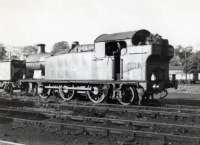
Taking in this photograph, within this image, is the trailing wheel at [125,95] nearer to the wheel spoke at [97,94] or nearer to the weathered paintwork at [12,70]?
the wheel spoke at [97,94]

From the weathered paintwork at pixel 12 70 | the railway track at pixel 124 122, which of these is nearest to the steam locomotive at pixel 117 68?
the railway track at pixel 124 122

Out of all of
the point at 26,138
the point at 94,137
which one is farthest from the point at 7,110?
the point at 94,137

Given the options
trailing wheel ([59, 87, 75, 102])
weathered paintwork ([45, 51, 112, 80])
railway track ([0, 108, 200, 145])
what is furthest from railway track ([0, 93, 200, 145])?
trailing wheel ([59, 87, 75, 102])

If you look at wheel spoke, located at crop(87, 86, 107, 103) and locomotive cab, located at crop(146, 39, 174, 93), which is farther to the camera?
wheel spoke, located at crop(87, 86, 107, 103)

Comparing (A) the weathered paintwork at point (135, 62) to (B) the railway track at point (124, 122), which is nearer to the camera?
(B) the railway track at point (124, 122)

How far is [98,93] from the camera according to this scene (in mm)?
17234

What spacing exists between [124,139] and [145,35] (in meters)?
8.57

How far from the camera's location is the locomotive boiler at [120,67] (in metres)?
15.4

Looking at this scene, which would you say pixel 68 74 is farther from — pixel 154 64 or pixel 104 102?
pixel 154 64

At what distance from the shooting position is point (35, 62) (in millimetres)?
22594

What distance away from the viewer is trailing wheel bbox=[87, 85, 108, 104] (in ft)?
54.8

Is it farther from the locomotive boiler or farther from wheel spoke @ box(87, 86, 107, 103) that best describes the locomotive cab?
wheel spoke @ box(87, 86, 107, 103)

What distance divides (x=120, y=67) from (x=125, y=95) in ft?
4.46

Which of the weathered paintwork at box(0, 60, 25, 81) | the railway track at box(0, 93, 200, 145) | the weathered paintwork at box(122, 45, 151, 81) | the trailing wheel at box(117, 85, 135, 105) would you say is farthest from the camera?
the weathered paintwork at box(0, 60, 25, 81)
